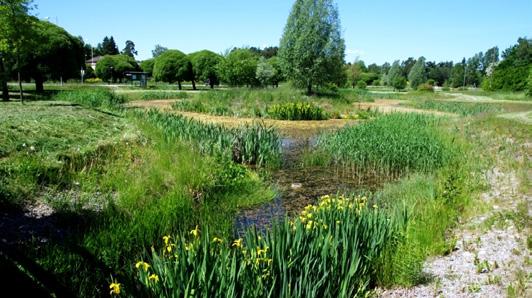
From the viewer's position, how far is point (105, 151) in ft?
25.9

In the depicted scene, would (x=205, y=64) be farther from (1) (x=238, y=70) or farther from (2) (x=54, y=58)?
(2) (x=54, y=58)

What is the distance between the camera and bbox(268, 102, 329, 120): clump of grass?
21.2m

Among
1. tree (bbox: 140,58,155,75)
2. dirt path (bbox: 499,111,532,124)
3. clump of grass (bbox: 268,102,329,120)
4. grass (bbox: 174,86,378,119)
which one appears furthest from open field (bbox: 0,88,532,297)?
tree (bbox: 140,58,155,75)

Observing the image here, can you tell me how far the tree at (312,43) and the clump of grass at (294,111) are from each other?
611 centimetres

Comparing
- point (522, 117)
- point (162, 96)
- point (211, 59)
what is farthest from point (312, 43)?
point (211, 59)

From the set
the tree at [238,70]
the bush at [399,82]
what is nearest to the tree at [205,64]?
the tree at [238,70]

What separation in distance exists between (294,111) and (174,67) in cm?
2979

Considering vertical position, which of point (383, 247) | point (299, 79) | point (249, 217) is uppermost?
point (299, 79)

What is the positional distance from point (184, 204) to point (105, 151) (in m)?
2.99

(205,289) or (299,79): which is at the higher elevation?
(299,79)

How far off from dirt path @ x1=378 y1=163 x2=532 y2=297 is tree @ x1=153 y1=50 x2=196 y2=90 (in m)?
44.3

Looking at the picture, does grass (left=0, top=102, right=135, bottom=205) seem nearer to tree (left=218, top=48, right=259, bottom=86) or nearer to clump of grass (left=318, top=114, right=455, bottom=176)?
clump of grass (left=318, top=114, right=455, bottom=176)

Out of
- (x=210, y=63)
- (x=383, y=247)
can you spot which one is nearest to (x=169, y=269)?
(x=383, y=247)

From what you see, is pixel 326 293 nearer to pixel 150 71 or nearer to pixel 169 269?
pixel 169 269
